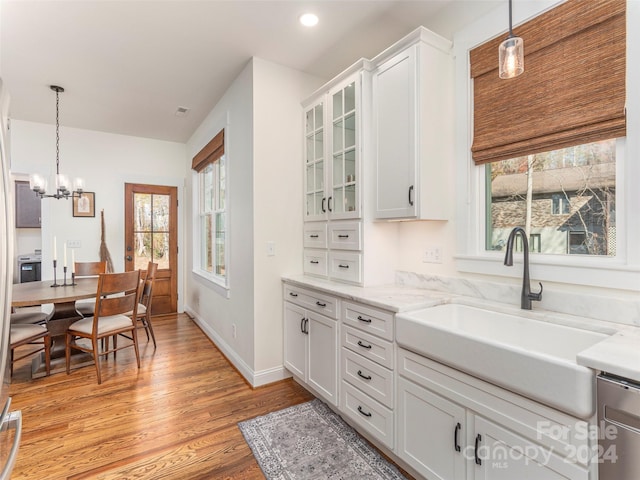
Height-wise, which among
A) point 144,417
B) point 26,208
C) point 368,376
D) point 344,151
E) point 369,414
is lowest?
point 144,417

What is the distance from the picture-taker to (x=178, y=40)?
2439 millimetres

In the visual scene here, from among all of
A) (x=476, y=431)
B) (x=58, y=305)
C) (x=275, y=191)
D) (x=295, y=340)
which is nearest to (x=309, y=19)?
(x=275, y=191)

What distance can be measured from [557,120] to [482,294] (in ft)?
3.27

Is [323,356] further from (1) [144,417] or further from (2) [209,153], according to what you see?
(2) [209,153]

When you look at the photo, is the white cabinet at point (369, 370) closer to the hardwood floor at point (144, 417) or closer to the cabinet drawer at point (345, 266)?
the cabinet drawer at point (345, 266)

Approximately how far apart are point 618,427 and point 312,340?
178 cm

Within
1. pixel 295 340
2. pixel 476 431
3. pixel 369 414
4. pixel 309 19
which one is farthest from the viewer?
pixel 295 340

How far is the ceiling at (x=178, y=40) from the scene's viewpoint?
2.08m

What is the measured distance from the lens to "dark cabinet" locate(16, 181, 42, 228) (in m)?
5.73

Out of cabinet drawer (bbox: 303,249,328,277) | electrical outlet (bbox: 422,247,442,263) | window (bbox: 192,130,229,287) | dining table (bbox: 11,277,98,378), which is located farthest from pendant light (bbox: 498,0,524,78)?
dining table (bbox: 11,277,98,378)

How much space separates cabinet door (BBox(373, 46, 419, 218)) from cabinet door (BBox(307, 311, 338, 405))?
89 centimetres

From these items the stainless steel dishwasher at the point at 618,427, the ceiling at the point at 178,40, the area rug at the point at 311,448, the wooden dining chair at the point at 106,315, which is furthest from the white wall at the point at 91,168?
the stainless steel dishwasher at the point at 618,427

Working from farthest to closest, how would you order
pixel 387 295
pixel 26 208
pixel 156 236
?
pixel 26 208
pixel 156 236
pixel 387 295

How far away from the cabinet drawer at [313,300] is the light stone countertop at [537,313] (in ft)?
0.18
